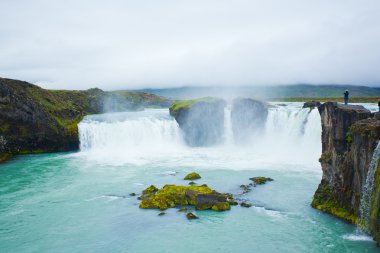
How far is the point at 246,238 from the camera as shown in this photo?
18.9m

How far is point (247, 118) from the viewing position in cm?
5412

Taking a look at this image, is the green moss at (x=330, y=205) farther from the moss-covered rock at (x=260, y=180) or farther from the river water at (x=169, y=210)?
the moss-covered rock at (x=260, y=180)

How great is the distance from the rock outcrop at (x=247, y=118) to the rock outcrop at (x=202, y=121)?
80.7 inches

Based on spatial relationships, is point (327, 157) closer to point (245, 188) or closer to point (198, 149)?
point (245, 188)

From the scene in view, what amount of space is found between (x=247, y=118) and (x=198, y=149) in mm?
8945

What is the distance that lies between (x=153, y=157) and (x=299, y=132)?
1928 centimetres

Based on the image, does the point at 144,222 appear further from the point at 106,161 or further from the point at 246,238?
the point at 106,161

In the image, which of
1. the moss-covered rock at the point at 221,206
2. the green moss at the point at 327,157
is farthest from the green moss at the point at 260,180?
the green moss at the point at 327,157

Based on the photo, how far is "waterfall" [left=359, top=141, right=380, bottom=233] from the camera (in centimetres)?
1720

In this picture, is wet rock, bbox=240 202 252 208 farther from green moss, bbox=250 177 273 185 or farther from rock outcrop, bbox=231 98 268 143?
rock outcrop, bbox=231 98 268 143

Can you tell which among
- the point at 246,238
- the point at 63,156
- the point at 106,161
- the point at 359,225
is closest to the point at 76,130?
the point at 63,156

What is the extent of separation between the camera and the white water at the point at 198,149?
138 ft

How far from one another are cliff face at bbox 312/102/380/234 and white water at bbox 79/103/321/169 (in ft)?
50.6

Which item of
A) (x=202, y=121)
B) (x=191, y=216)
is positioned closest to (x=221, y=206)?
(x=191, y=216)
